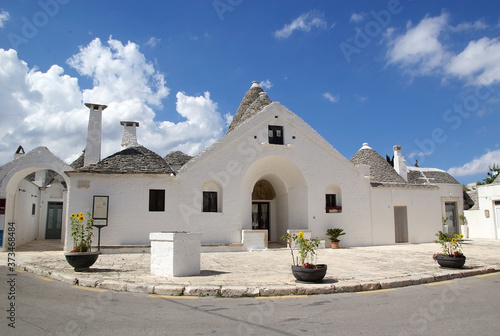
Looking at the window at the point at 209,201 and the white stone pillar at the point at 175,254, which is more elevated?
the window at the point at 209,201

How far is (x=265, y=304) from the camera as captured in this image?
22.7 ft

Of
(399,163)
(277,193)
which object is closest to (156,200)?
(277,193)

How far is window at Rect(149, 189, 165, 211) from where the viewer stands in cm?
1670

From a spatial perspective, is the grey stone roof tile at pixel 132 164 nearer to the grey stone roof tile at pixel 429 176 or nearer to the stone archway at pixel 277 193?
the stone archway at pixel 277 193

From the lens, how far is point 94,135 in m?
17.9

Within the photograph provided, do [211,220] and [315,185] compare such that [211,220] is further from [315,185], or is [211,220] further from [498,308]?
[498,308]

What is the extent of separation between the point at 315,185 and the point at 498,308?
41.3 ft

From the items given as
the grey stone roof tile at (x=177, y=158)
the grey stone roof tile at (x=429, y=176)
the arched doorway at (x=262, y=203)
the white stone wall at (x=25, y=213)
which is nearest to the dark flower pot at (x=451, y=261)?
the arched doorway at (x=262, y=203)

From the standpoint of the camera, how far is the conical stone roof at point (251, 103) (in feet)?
71.4

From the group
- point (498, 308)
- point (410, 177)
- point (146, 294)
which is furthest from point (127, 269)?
point (410, 177)

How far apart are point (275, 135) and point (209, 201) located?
4.72 metres

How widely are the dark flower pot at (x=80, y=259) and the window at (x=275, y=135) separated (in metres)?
10.8

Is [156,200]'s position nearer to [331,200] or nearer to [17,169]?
[17,169]

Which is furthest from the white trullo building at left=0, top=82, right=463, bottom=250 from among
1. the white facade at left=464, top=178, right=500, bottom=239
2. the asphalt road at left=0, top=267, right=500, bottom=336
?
the asphalt road at left=0, top=267, right=500, bottom=336
